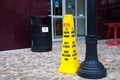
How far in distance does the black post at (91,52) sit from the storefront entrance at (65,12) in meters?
5.31

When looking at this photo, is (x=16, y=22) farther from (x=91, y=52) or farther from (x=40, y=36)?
(x=91, y=52)

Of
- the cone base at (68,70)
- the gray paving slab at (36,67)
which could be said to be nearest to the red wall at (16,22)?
the gray paving slab at (36,67)

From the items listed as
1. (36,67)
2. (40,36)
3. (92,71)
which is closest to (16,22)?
(40,36)

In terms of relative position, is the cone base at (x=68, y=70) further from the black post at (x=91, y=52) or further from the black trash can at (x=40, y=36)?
the black trash can at (x=40, y=36)

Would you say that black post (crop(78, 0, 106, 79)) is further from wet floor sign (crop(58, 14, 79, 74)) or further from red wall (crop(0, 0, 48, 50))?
red wall (crop(0, 0, 48, 50))

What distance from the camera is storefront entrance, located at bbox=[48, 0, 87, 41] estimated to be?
412 inches

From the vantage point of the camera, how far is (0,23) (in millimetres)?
8359

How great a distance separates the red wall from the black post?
4.14 meters

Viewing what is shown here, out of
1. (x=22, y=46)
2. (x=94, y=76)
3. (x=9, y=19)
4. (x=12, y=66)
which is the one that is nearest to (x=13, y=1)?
(x=9, y=19)

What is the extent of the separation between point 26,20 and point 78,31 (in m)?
3.20

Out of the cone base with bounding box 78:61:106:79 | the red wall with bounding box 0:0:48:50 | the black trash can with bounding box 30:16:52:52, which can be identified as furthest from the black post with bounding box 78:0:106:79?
the red wall with bounding box 0:0:48:50

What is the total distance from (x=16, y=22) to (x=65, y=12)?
2.71 m

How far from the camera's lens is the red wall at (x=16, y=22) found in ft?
27.7

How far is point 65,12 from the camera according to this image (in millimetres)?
10773
